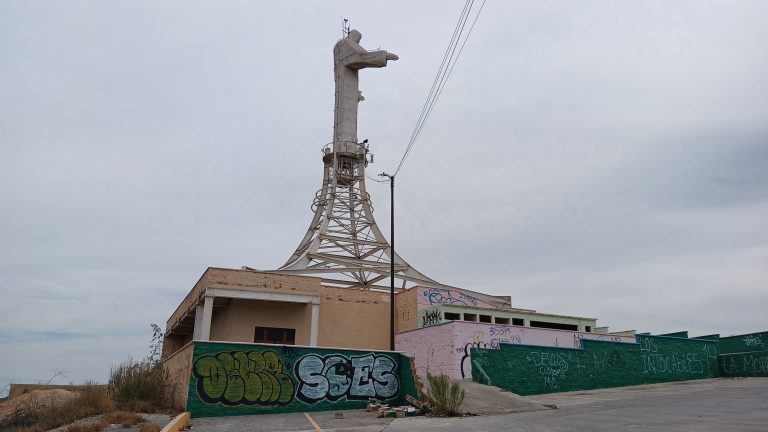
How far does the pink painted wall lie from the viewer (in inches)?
902

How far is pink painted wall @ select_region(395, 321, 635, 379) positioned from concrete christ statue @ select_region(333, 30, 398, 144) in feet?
81.6

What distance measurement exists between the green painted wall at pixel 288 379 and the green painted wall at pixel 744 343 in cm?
1912

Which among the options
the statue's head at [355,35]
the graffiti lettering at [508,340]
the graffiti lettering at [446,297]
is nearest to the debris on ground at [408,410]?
the graffiti lettering at [508,340]

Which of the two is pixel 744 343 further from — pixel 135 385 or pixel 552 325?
pixel 135 385

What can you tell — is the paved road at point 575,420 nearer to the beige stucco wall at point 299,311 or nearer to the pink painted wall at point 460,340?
the pink painted wall at point 460,340

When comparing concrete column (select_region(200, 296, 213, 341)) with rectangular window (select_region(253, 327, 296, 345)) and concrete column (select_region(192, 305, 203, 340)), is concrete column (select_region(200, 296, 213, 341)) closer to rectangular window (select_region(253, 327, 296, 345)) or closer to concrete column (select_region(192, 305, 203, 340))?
concrete column (select_region(192, 305, 203, 340))

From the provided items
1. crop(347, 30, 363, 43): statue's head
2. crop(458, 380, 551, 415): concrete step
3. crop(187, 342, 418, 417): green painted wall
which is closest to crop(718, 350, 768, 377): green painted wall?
crop(458, 380, 551, 415): concrete step

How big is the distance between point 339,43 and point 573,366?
1457 inches

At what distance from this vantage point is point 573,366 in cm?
2122

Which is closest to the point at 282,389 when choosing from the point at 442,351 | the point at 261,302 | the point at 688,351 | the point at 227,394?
the point at 227,394

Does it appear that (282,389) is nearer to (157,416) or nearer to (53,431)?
(157,416)

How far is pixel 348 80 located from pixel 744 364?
116 ft

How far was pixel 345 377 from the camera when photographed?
18.0 metres

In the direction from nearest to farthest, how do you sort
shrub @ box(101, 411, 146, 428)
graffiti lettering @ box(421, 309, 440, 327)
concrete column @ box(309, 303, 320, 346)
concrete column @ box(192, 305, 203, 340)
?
1. shrub @ box(101, 411, 146, 428)
2. graffiti lettering @ box(421, 309, 440, 327)
3. concrete column @ box(192, 305, 203, 340)
4. concrete column @ box(309, 303, 320, 346)
